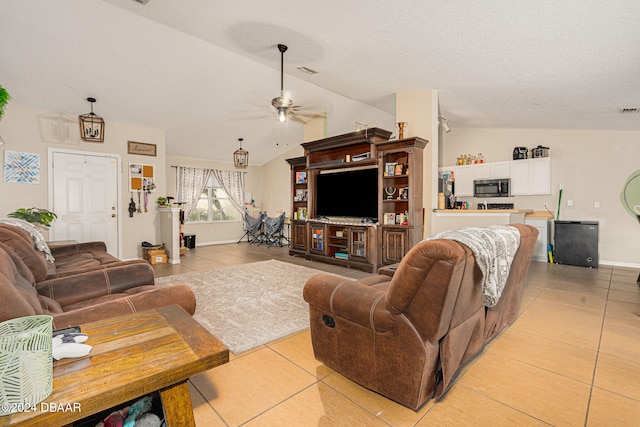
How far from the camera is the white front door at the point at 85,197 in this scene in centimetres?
503

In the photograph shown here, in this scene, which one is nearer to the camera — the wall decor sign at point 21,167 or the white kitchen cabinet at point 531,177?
the wall decor sign at point 21,167

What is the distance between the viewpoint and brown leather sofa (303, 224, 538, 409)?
4.56 feet

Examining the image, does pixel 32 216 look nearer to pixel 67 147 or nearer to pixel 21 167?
pixel 21 167

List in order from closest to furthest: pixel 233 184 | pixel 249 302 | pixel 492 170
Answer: pixel 249 302 < pixel 492 170 < pixel 233 184

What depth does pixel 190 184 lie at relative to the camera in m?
7.90

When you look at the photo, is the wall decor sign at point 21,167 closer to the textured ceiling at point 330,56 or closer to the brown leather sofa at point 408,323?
the textured ceiling at point 330,56

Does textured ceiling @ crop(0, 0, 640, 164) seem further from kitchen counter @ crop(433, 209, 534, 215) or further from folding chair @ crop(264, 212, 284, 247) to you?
folding chair @ crop(264, 212, 284, 247)

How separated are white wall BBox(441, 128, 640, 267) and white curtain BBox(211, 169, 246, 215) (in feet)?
22.2

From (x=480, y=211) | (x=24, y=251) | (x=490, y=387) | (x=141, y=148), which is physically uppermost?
(x=141, y=148)

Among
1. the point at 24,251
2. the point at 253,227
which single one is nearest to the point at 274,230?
the point at 253,227

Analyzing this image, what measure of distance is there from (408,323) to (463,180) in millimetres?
5885

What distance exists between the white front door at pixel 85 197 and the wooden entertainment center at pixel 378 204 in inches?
139

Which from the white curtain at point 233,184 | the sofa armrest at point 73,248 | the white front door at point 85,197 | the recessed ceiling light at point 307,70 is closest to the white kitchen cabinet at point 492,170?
the recessed ceiling light at point 307,70

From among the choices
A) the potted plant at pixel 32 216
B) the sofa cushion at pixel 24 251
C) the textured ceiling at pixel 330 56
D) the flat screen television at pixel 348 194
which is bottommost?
the sofa cushion at pixel 24 251
